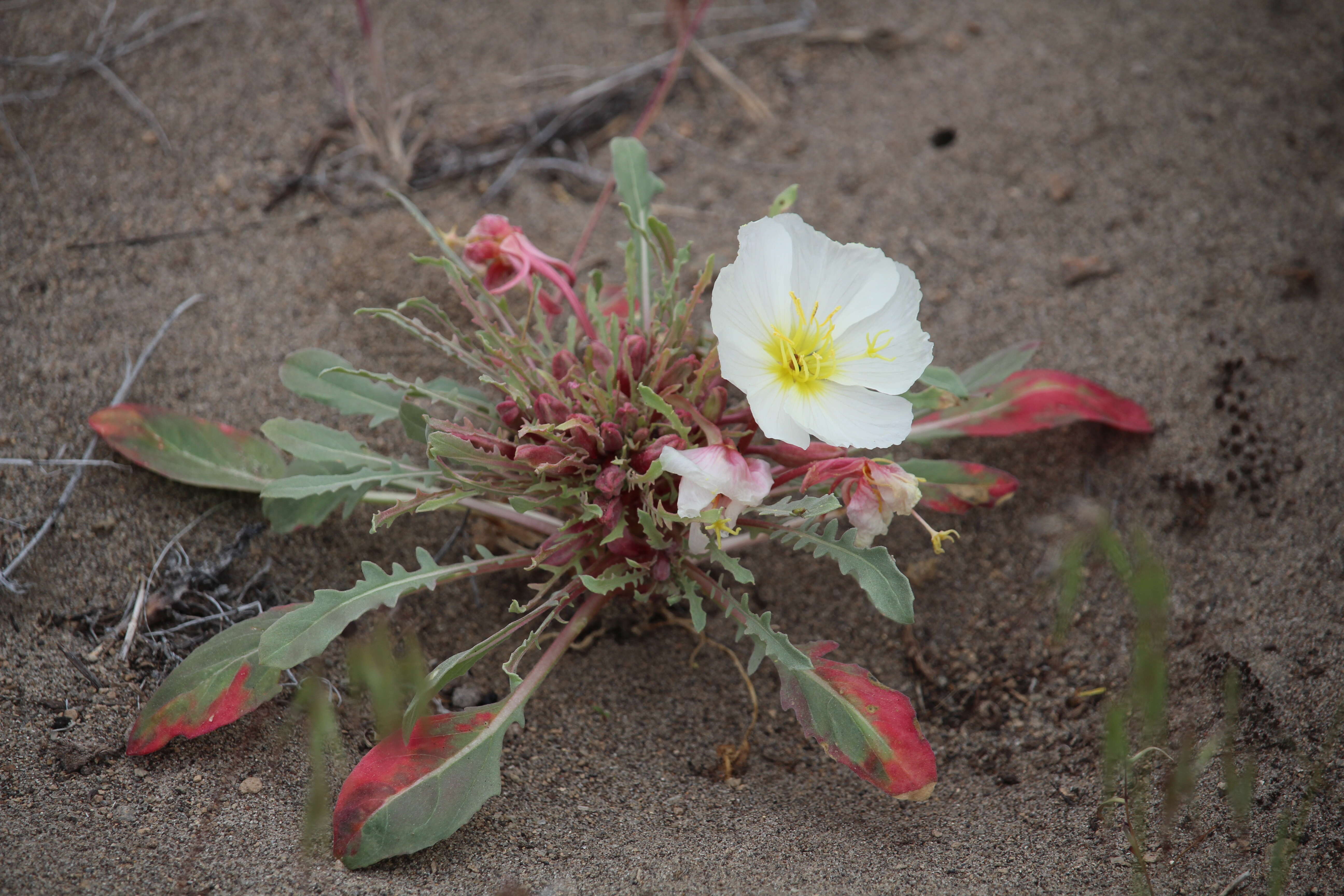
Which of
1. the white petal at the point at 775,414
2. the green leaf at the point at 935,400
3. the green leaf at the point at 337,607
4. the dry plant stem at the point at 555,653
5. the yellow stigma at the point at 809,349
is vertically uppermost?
the yellow stigma at the point at 809,349

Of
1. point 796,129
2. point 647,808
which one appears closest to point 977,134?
point 796,129

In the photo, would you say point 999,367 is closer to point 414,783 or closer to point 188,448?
point 414,783

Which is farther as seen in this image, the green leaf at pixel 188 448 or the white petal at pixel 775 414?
the green leaf at pixel 188 448

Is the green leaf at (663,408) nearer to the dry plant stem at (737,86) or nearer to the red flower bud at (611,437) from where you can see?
the red flower bud at (611,437)

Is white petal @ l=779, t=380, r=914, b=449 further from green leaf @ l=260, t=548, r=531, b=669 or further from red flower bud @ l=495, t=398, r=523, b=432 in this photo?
green leaf @ l=260, t=548, r=531, b=669

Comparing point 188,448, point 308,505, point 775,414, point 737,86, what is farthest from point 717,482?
point 737,86

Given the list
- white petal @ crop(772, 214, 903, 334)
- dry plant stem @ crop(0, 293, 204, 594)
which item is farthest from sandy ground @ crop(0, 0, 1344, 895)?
white petal @ crop(772, 214, 903, 334)

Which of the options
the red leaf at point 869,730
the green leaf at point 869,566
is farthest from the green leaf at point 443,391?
the red leaf at point 869,730
